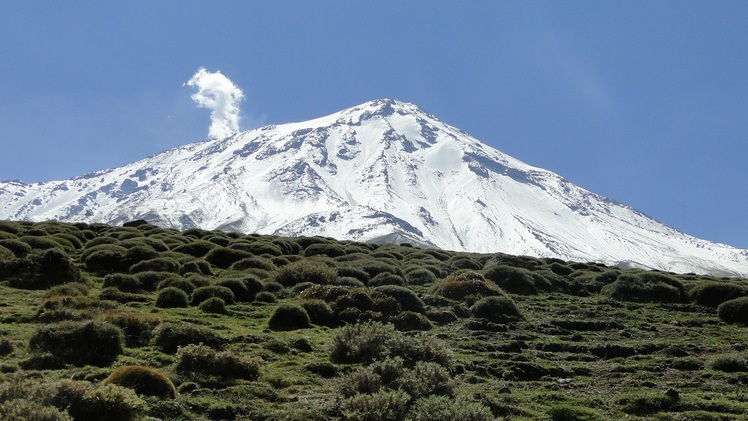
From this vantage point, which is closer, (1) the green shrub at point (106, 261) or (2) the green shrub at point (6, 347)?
(2) the green shrub at point (6, 347)

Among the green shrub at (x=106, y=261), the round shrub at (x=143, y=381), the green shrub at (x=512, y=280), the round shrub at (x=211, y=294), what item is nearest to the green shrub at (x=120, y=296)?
the round shrub at (x=211, y=294)

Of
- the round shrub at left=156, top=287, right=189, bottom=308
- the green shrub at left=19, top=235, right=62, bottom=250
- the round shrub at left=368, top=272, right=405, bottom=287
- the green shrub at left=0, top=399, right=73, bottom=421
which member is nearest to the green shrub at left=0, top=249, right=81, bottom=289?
the round shrub at left=156, top=287, right=189, bottom=308

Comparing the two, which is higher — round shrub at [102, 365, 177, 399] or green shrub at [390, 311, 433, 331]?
green shrub at [390, 311, 433, 331]

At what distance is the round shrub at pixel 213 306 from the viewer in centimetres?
2248

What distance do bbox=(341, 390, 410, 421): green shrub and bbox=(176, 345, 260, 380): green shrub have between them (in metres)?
3.55

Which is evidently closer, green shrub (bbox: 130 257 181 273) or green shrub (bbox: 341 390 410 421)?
green shrub (bbox: 341 390 410 421)

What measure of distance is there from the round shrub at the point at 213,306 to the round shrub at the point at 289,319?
95.8 inches

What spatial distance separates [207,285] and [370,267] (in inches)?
407

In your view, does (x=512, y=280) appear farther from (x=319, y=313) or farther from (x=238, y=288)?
(x=238, y=288)

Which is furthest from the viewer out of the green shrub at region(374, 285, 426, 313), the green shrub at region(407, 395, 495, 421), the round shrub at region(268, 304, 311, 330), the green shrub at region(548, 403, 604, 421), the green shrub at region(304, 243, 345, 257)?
the green shrub at region(304, 243, 345, 257)

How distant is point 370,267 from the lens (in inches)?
1345

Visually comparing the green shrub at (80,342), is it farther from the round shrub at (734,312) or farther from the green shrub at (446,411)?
the round shrub at (734,312)

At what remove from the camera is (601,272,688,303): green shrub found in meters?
32.5

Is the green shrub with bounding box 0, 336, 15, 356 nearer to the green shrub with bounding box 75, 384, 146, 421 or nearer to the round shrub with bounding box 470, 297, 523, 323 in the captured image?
the green shrub with bounding box 75, 384, 146, 421
